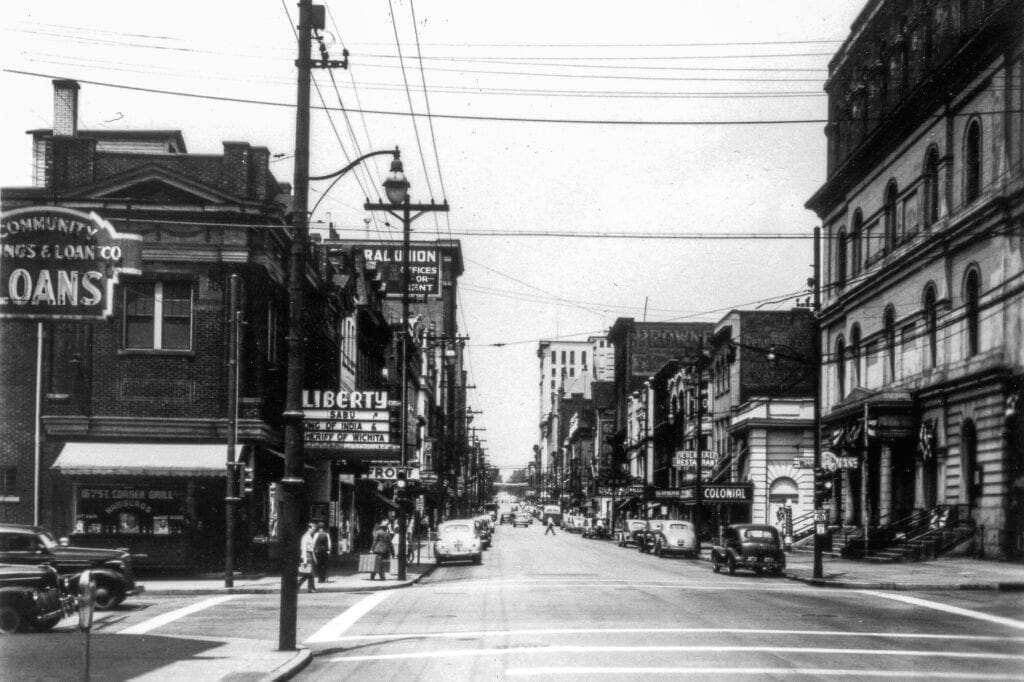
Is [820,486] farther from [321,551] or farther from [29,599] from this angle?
[29,599]

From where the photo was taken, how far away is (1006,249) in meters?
38.5

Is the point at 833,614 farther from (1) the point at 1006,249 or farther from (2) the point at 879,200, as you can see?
(2) the point at 879,200

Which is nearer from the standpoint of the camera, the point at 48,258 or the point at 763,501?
the point at 48,258

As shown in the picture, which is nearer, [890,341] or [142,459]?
[142,459]

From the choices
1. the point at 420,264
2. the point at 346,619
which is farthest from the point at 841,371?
the point at 346,619

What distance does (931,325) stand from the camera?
4581 centimetres

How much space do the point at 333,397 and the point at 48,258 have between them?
21.2 meters

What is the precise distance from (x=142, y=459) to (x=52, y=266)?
57.3 ft

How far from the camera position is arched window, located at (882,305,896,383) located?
51.1m

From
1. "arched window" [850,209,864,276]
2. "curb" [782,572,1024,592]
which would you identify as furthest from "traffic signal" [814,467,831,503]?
"arched window" [850,209,864,276]

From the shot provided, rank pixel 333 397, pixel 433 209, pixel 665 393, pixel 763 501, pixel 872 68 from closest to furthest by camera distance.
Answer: pixel 433 209 → pixel 333 397 → pixel 872 68 → pixel 763 501 → pixel 665 393

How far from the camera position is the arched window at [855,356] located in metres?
56.8

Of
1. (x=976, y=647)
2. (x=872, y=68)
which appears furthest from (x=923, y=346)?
(x=976, y=647)

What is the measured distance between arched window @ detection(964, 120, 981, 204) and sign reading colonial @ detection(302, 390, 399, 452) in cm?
2066
